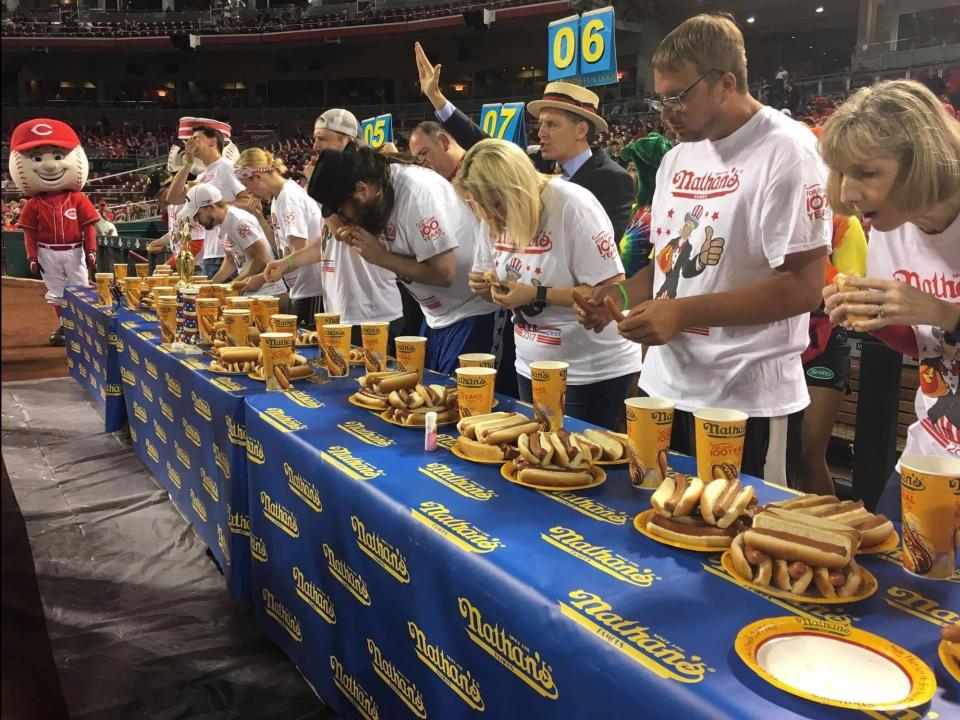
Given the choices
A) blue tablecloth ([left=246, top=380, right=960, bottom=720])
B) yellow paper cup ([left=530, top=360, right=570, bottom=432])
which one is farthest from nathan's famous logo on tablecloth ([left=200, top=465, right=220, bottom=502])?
yellow paper cup ([left=530, top=360, right=570, bottom=432])

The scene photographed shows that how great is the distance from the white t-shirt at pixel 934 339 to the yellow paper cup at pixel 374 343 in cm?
116

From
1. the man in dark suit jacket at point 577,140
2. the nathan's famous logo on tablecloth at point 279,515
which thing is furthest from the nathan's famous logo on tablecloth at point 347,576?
the man in dark suit jacket at point 577,140

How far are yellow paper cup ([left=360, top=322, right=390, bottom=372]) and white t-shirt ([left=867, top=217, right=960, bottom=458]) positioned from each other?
3.82 feet

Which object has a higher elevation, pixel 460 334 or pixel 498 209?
pixel 498 209

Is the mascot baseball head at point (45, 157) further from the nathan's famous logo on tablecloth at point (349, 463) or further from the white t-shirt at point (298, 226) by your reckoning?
the nathan's famous logo on tablecloth at point (349, 463)

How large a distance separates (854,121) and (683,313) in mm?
449

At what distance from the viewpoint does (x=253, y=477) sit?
1865 millimetres

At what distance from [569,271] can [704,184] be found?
515 millimetres

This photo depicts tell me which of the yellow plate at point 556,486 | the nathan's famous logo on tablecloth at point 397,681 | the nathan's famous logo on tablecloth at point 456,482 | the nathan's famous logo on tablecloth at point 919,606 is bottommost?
the nathan's famous logo on tablecloth at point 397,681

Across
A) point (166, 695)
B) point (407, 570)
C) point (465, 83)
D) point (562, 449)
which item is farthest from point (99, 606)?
point (465, 83)

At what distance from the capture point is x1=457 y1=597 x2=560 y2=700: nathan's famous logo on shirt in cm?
90

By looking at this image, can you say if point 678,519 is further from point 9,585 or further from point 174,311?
point 174,311

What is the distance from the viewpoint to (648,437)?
1225 mm

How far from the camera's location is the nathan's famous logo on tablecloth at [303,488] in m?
1.50
